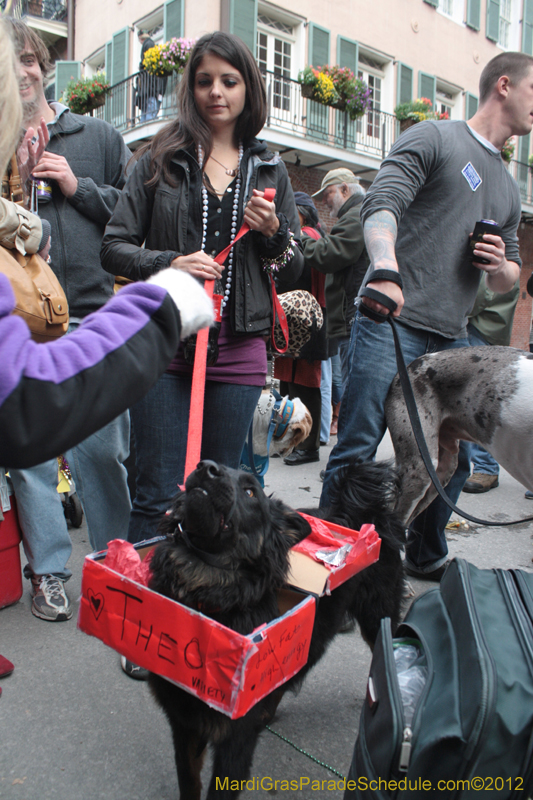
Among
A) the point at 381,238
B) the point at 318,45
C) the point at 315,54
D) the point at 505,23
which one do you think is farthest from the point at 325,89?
the point at 381,238

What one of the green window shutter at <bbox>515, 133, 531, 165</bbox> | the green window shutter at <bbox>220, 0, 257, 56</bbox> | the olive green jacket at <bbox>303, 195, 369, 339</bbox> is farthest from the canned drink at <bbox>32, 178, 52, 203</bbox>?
the green window shutter at <bbox>515, 133, 531, 165</bbox>

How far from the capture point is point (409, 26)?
15.2 m

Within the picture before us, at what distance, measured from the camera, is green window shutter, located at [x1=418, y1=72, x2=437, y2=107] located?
50.8 feet

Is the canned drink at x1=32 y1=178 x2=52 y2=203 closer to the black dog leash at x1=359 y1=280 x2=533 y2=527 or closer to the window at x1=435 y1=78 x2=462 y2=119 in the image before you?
the black dog leash at x1=359 y1=280 x2=533 y2=527

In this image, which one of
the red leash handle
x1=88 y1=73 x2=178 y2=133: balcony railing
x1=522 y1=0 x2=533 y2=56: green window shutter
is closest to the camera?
the red leash handle

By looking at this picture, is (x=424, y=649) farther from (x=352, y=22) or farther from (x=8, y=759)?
(x=352, y=22)

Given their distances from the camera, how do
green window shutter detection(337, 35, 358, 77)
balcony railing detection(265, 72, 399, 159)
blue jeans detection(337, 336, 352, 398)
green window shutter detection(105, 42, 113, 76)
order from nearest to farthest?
blue jeans detection(337, 336, 352, 398) < balcony railing detection(265, 72, 399, 159) < green window shutter detection(337, 35, 358, 77) < green window shutter detection(105, 42, 113, 76)

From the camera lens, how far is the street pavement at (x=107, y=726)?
1607 mm

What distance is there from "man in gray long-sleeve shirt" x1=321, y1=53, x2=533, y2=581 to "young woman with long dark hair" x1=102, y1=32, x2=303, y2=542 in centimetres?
54

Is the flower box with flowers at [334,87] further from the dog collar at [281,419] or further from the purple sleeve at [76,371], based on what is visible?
the purple sleeve at [76,371]

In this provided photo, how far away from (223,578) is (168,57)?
11.7 meters

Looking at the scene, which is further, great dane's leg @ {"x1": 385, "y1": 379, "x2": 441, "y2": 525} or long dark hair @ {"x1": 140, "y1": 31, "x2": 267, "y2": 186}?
great dane's leg @ {"x1": 385, "y1": 379, "x2": 441, "y2": 525}

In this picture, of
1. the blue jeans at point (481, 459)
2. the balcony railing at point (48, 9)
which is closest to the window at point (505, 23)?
the balcony railing at point (48, 9)

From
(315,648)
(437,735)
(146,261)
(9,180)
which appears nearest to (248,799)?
(315,648)
